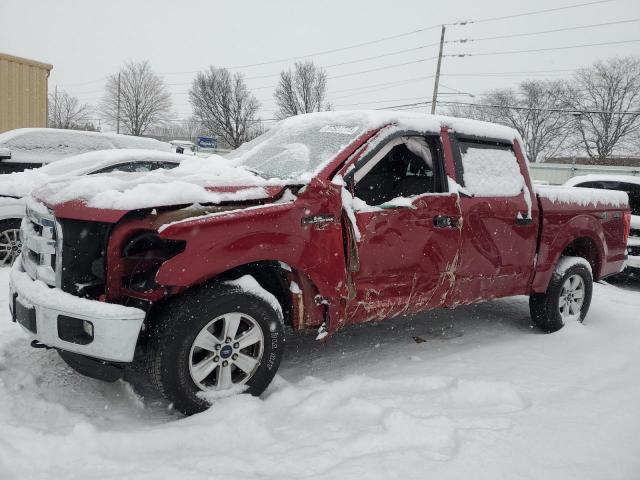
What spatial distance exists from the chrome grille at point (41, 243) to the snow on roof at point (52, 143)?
5.08 m

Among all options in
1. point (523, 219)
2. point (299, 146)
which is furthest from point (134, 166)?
point (523, 219)

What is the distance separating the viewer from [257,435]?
9.18ft

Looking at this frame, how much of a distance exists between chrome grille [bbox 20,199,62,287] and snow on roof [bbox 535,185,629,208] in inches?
153

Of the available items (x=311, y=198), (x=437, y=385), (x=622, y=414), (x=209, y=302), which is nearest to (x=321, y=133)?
(x=311, y=198)

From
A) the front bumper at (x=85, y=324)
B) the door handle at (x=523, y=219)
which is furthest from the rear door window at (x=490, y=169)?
the front bumper at (x=85, y=324)

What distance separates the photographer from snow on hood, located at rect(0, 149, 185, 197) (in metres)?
6.29

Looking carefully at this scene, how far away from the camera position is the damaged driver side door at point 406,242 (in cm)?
357

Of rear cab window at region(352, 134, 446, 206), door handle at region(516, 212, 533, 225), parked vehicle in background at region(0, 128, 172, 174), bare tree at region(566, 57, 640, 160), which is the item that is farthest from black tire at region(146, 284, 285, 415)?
bare tree at region(566, 57, 640, 160)

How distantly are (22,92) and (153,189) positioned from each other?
1342 cm

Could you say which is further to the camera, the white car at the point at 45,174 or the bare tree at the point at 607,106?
the bare tree at the point at 607,106

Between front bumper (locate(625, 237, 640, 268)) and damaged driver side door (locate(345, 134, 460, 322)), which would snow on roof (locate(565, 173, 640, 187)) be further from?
damaged driver side door (locate(345, 134, 460, 322))

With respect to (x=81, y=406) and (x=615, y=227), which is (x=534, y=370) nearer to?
(x=615, y=227)

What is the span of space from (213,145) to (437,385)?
31.5 m

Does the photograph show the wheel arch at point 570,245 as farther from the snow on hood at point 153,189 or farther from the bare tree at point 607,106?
the bare tree at point 607,106
